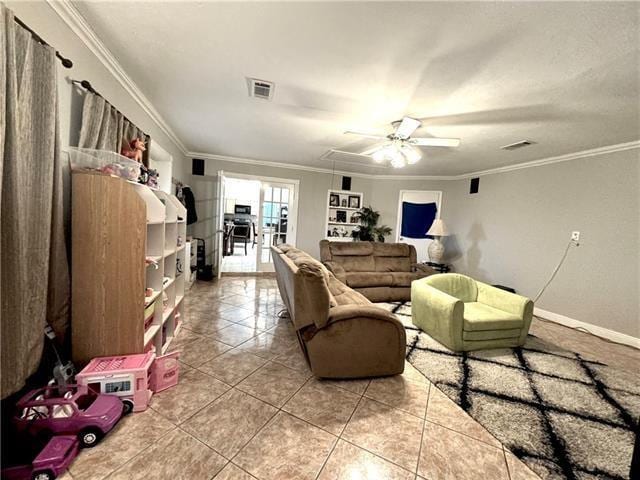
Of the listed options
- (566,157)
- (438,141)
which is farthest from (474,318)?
(566,157)

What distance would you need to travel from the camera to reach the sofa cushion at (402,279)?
420cm

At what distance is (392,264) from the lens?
4547 millimetres

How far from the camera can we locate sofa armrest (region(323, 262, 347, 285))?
13.4 ft

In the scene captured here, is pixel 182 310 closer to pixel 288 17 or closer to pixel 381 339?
pixel 381 339

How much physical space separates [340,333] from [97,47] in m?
2.75

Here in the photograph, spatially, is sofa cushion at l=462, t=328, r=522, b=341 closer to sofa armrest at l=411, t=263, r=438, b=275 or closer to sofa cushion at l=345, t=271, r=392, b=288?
sofa cushion at l=345, t=271, r=392, b=288

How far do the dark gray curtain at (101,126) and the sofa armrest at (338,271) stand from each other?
9.86 ft

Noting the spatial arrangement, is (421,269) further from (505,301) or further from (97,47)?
(97,47)

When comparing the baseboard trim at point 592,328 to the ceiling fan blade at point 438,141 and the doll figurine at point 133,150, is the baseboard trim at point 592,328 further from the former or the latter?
the doll figurine at point 133,150

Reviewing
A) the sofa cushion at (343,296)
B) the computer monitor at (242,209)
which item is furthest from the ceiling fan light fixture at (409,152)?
the computer monitor at (242,209)

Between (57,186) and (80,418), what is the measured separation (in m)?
1.26

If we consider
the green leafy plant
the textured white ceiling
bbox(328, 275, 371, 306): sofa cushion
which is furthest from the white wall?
bbox(328, 275, 371, 306): sofa cushion

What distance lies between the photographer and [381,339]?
206cm

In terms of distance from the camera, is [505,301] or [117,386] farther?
[505,301]
